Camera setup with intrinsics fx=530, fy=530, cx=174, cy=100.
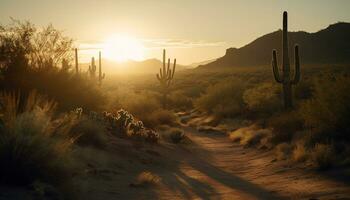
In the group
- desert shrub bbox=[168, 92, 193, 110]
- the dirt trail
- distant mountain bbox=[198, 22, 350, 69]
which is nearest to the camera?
the dirt trail

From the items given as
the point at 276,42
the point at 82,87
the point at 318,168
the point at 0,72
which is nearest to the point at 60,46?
the point at 82,87

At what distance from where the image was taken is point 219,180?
16.4 m

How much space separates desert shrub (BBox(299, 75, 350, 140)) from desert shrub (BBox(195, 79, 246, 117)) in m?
17.9

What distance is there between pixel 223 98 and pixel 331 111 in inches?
962

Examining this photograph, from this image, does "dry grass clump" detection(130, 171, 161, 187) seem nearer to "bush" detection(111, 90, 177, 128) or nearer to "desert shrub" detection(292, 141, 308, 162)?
"desert shrub" detection(292, 141, 308, 162)

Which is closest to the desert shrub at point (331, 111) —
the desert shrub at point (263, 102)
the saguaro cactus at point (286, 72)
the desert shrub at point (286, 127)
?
the desert shrub at point (286, 127)

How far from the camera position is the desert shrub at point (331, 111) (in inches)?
741

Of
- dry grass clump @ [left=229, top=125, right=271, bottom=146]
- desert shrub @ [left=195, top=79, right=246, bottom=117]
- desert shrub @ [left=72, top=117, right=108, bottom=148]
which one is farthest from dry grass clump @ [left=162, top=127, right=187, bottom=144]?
desert shrub @ [left=195, top=79, right=246, bottom=117]

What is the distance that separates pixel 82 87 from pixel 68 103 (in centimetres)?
148

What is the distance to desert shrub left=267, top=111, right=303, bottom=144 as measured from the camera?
73.9ft

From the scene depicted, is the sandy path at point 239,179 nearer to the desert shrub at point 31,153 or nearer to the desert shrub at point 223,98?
the desert shrub at point 31,153

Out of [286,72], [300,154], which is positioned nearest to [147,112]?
[286,72]

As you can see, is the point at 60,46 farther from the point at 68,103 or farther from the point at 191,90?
the point at 191,90

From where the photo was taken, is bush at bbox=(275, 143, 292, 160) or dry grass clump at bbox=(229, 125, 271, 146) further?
dry grass clump at bbox=(229, 125, 271, 146)
